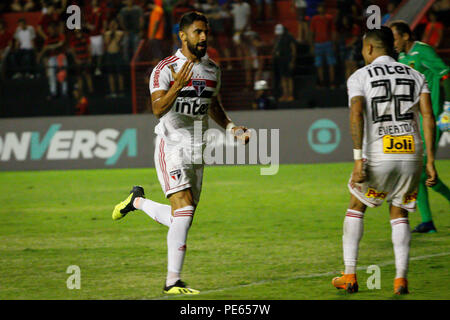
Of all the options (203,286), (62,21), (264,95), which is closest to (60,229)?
(203,286)

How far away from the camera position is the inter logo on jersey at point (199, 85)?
632 cm

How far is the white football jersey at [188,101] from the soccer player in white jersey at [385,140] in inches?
46.7

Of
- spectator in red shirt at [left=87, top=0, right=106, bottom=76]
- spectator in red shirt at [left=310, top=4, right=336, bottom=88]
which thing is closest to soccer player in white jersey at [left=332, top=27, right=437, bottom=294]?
spectator in red shirt at [left=310, top=4, right=336, bottom=88]

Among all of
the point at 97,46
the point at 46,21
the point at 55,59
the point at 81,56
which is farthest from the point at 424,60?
the point at 46,21

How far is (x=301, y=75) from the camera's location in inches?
696

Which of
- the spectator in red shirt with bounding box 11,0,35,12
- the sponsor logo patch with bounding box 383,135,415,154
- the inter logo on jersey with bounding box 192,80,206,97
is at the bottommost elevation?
the sponsor logo patch with bounding box 383,135,415,154

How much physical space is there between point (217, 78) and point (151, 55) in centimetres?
1172

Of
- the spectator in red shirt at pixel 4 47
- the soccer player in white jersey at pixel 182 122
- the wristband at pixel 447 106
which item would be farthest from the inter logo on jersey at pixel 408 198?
the spectator in red shirt at pixel 4 47

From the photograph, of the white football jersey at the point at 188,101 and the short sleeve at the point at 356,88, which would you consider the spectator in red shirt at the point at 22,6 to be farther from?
the short sleeve at the point at 356,88

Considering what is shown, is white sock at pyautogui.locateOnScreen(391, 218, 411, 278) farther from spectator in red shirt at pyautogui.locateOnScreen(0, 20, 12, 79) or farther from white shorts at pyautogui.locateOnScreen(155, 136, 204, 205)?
spectator in red shirt at pyautogui.locateOnScreen(0, 20, 12, 79)

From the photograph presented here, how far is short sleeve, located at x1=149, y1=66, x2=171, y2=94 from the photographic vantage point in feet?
20.3

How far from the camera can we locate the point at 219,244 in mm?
8719

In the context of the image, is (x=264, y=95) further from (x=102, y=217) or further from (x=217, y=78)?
(x=217, y=78)

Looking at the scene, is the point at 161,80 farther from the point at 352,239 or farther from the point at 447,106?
the point at 447,106
